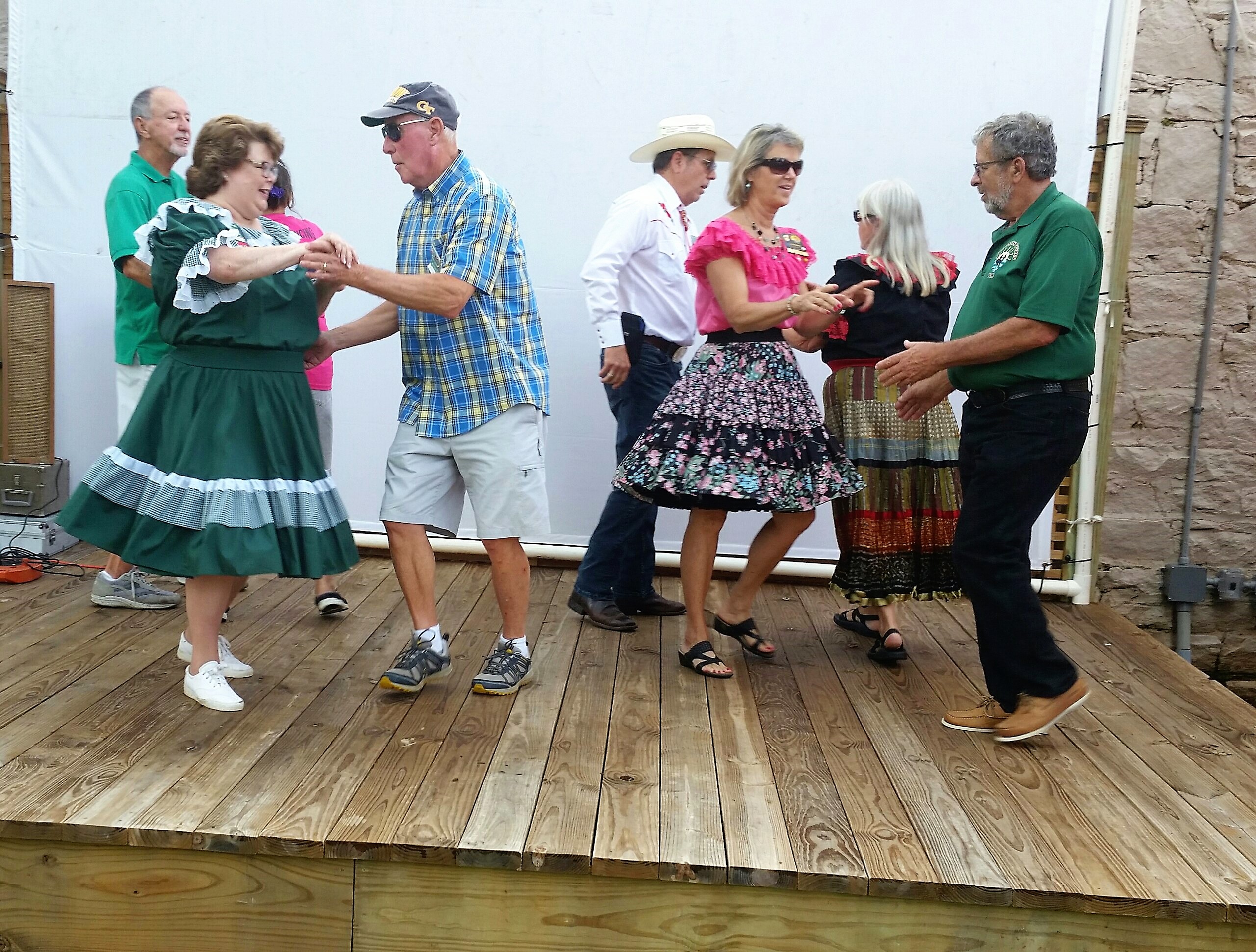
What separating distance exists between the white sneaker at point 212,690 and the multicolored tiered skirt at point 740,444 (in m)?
1.19

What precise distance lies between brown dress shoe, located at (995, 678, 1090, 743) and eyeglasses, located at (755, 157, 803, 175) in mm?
1556

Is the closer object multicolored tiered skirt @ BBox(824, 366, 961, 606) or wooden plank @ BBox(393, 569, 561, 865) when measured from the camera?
wooden plank @ BBox(393, 569, 561, 865)

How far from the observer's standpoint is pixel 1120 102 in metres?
4.03

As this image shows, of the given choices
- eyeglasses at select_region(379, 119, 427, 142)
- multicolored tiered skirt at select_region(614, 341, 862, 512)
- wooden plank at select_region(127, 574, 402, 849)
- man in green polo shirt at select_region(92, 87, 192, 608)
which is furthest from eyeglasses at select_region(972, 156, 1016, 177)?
man in green polo shirt at select_region(92, 87, 192, 608)

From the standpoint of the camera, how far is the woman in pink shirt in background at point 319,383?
3.45 meters

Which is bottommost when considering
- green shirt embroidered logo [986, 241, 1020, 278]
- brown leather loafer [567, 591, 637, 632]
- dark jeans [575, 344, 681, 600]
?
brown leather loafer [567, 591, 637, 632]

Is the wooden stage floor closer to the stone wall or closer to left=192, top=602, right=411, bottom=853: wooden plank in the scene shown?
left=192, top=602, right=411, bottom=853: wooden plank

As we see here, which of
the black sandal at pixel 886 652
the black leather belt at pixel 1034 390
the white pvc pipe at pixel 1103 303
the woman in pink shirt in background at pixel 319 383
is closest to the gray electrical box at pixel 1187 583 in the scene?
the white pvc pipe at pixel 1103 303

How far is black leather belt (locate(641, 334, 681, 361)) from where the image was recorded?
375 cm

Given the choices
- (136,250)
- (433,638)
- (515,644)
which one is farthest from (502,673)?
(136,250)

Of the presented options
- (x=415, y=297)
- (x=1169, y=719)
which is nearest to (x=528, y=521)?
(x=415, y=297)

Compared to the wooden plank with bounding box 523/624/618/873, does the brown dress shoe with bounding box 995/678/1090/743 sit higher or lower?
higher

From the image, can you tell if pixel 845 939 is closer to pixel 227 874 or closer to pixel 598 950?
pixel 598 950

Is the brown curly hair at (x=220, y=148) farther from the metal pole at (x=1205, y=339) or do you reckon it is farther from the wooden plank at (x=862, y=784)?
the metal pole at (x=1205, y=339)
